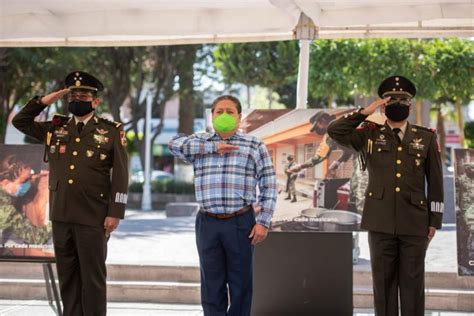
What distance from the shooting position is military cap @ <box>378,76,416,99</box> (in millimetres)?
5383

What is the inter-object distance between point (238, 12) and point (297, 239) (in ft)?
6.69

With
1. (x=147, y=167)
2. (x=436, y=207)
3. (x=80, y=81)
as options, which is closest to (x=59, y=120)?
(x=80, y=81)

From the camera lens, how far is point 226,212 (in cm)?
512

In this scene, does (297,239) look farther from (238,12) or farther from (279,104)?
(279,104)

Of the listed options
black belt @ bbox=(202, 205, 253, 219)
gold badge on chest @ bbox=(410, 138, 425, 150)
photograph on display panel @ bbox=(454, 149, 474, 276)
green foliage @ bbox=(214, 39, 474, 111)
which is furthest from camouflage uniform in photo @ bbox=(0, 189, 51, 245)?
green foliage @ bbox=(214, 39, 474, 111)

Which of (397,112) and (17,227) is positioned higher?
(397,112)

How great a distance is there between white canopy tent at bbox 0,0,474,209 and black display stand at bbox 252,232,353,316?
1279 mm

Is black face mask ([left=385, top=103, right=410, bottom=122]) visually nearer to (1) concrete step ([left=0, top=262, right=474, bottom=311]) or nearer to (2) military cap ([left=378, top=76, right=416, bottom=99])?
(2) military cap ([left=378, top=76, right=416, bottom=99])

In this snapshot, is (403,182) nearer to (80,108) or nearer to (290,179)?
(290,179)

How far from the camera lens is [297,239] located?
6.42 meters

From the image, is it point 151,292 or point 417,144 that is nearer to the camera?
point 417,144

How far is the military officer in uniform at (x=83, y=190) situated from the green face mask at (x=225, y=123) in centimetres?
79

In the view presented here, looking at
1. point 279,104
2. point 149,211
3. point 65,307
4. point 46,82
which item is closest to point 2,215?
point 65,307

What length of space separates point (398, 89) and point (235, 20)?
204cm
